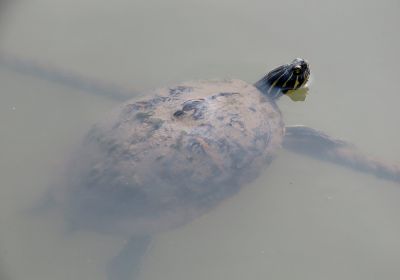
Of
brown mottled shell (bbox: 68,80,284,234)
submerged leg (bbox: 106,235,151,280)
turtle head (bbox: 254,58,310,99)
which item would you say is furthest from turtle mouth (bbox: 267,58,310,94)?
submerged leg (bbox: 106,235,151,280)

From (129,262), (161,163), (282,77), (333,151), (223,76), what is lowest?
(129,262)

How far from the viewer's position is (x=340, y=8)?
5.70 meters

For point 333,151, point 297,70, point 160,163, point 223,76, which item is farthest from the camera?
point 223,76

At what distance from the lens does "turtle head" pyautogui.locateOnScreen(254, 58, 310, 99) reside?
4.67 metres

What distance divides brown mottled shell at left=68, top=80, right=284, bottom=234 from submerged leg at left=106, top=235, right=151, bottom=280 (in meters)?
0.27

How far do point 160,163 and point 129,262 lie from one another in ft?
2.95

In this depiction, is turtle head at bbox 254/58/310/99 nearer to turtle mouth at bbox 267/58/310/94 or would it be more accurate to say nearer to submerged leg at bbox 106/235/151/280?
turtle mouth at bbox 267/58/310/94

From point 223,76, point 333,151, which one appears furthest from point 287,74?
point 333,151

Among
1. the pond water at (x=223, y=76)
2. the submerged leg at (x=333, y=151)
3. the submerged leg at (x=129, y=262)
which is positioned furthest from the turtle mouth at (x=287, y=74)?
the submerged leg at (x=129, y=262)

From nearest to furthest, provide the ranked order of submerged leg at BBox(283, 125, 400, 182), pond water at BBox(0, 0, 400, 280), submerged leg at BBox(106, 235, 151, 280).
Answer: submerged leg at BBox(106, 235, 151, 280) → pond water at BBox(0, 0, 400, 280) → submerged leg at BBox(283, 125, 400, 182)

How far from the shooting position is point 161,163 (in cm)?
347

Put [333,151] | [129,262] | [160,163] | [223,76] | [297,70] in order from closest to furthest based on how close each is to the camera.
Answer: [160,163]
[129,262]
[333,151]
[297,70]
[223,76]

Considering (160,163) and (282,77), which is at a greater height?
(282,77)

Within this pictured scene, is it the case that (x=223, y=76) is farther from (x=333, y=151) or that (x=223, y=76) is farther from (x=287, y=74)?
(x=333, y=151)
